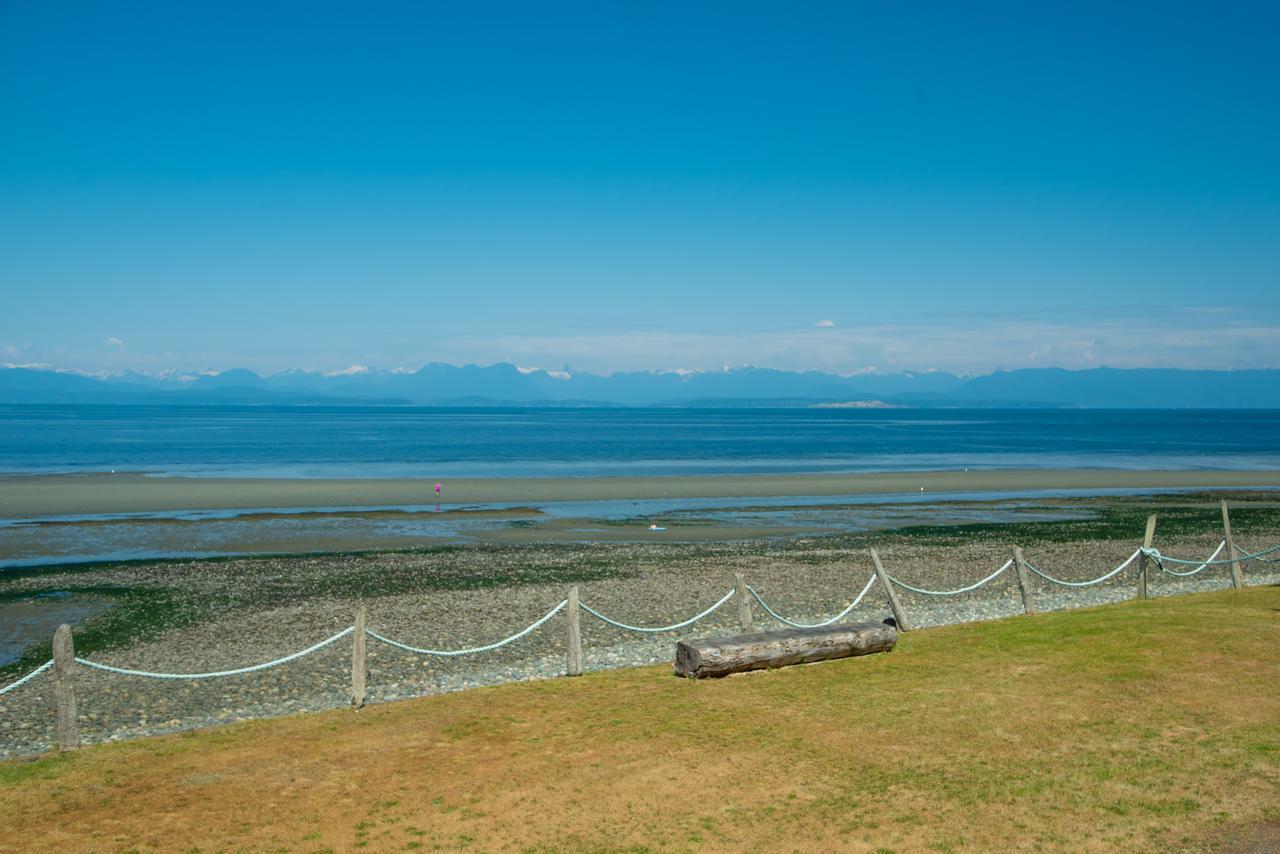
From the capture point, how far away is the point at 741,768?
39.0 feet

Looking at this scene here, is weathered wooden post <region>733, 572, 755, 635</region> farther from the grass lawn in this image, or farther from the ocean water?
the ocean water

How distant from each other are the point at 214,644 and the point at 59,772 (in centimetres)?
977

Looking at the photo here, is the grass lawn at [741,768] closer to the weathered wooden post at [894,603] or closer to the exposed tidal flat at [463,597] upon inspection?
the exposed tidal flat at [463,597]

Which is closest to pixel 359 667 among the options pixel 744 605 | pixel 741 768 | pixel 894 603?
pixel 741 768

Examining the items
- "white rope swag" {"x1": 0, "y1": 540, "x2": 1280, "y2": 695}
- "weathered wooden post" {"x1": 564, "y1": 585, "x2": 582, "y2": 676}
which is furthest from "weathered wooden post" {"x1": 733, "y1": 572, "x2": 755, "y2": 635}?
"weathered wooden post" {"x1": 564, "y1": 585, "x2": 582, "y2": 676}

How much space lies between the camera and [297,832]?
33.4 feet

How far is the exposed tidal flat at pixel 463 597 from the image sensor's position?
1734 cm

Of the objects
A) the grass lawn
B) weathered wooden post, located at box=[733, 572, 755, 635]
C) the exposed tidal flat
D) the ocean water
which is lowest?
the ocean water

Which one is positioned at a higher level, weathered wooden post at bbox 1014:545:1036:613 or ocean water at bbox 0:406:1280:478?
weathered wooden post at bbox 1014:545:1036:613

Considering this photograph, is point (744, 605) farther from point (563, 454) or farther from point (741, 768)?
point (563, 454)

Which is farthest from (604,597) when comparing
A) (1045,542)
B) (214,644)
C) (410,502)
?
(410,502)

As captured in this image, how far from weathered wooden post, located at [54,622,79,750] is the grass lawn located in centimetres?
32

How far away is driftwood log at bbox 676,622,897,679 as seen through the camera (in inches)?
634

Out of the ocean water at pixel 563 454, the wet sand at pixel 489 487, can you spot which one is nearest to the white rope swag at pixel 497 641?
the wet sand at pixel 489 487
